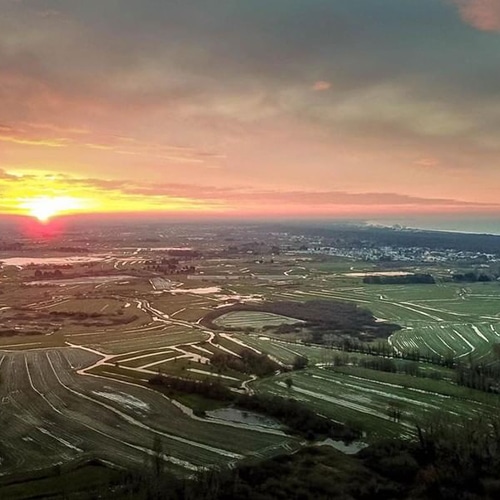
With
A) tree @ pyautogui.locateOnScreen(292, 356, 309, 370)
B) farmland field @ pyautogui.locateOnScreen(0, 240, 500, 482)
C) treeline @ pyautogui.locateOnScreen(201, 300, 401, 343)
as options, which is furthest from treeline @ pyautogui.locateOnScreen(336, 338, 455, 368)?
tree @ pyautogui.locateOnScreen(292, 356, 309, 370)

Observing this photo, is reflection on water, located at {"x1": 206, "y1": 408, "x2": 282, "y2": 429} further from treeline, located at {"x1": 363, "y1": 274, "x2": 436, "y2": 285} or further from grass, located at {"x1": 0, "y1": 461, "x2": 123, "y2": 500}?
treeline, located at {"x1": 363, "y1": 274, "x2": 436, "y2": 285}

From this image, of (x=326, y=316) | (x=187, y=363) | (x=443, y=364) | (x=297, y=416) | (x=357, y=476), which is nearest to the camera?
(x=357, y=476)

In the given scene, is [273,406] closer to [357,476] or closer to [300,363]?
[357,476]

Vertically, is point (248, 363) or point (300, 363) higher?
point (300, 363)

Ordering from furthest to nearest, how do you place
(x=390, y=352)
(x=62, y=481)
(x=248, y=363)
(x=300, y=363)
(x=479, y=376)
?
(x=390, y=352)
(x=248, y=363)
(x=300, y=363)
(x=479, y=376)
(x=62, y=481)

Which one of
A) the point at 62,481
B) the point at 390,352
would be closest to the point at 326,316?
the point at 390,352

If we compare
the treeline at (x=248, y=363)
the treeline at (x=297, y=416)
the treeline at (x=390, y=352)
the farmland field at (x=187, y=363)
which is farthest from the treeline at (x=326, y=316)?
the treeline at (x=297, y=416)

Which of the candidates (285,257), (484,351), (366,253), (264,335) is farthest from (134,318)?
(366,253)
